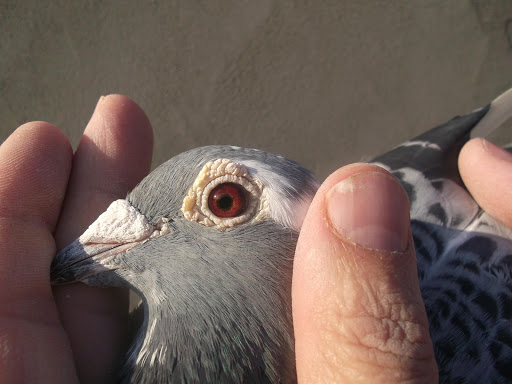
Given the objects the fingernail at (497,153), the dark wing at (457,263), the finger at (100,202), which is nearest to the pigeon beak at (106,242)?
the finger at (100,202)

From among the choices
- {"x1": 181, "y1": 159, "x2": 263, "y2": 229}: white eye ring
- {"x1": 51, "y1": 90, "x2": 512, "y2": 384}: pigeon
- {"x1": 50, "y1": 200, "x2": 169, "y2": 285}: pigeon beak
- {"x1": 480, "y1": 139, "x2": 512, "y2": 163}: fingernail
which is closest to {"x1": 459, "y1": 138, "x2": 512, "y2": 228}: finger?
{"x1": 480, "y1": 139, "x2": 512, "y2": 163}: fingernail

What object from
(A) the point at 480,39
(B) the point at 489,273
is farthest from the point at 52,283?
(A) the point at 480,39

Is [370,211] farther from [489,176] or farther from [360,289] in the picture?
[489,176]

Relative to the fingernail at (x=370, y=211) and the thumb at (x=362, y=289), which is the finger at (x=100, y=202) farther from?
the fingernail at (x=370, y=211)

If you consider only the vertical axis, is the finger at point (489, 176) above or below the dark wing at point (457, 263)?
above

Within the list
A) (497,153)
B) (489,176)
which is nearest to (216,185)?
(489,176)

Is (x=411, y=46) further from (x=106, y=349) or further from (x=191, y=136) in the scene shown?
(x=106, y=349)
